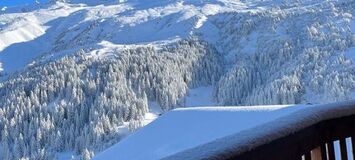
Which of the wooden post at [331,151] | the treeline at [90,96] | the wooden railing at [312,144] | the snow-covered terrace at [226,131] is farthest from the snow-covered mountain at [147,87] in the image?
the wooden post at [331,151]

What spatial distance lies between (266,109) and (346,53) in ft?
510

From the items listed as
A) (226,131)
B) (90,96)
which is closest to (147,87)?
(90,96)

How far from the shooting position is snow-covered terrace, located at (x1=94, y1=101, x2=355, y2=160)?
309cm

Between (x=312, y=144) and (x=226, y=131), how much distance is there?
1086 centimetres

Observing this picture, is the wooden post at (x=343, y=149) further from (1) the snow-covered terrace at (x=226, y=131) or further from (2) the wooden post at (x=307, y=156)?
(2) the wooden post at (x=307, y=156)

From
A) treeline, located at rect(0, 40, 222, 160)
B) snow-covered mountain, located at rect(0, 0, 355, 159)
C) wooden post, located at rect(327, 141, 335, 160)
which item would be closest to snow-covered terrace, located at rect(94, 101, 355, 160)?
wooden post, located at rect(327, 141, 335, 160)

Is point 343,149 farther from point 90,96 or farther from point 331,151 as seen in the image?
point 90,96

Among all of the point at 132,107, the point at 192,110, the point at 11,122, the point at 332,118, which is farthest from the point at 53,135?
the point at 332,118

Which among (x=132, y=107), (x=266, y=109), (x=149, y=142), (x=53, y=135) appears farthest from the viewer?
(x=132, y=107)

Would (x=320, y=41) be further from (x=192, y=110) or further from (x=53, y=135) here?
(x=192, y=110)

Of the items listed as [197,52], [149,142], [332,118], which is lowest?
[197,52]

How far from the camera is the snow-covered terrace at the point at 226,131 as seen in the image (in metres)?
3.09

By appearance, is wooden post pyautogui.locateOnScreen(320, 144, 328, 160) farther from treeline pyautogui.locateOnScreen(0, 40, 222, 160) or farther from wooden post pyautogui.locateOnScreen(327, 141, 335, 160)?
treeline pyautogui.locateOnScreen(0, 40, 222, 160)

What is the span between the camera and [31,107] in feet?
472
